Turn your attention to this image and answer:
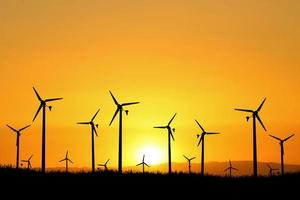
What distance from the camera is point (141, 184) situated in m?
89.6

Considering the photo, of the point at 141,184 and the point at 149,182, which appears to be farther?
the point at 149,182

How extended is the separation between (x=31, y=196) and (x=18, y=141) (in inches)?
2988

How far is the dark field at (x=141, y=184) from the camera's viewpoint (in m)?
82.1

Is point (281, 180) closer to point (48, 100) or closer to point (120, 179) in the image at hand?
point (120, 179)

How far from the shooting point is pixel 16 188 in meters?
80.4

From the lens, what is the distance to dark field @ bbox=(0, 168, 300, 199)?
8206 cm

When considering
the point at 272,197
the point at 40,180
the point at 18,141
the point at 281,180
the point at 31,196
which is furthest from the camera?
the point at 18,141

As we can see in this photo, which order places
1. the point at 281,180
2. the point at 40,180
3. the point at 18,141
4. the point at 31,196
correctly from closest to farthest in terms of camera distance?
the point at 31,196, the point at 40,180, the point at 281,180, the point at 18,141

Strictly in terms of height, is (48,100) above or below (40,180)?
above

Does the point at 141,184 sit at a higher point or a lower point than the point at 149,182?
lower

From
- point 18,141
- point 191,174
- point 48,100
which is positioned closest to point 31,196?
point 191,174

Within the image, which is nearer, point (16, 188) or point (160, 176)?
point (16, 188)

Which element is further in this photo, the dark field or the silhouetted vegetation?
the silhouetted vegetation

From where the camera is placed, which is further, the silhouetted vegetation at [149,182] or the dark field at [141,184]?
the silhouetted vegetation at [149,182]
